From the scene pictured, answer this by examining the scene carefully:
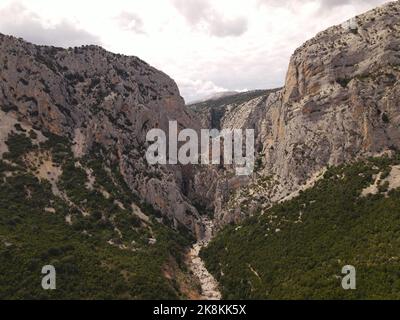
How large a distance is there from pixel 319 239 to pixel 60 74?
94.9 m

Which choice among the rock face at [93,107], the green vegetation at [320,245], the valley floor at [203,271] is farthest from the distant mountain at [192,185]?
the valley floor at [203,271]

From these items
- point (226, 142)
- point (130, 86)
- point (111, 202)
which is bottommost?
point (111, 202)

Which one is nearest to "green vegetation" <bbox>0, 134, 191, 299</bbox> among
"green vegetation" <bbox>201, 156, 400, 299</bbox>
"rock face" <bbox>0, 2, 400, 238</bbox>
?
"rock face" <bbox>0, 2, 400, 238</bbox>

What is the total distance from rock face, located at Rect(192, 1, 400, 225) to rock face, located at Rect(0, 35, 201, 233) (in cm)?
1992

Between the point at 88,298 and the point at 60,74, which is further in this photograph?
the point at 60,74

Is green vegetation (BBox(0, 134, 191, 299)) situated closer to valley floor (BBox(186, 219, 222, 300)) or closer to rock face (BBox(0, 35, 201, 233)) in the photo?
valley floor (BBox(186, 219, 222, 300))

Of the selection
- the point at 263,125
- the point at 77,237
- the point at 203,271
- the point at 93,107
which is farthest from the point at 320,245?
the point at 93,107

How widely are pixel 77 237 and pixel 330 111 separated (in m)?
67.7

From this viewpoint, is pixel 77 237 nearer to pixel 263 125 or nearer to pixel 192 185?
pixel 192 185

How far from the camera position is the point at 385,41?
382 ft

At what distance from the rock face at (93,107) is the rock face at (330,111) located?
19916 millimetres

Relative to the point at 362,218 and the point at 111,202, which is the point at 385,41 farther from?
the point at 111,202

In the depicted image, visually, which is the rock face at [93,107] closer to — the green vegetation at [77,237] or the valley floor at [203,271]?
the green vegetation at [77,237]
